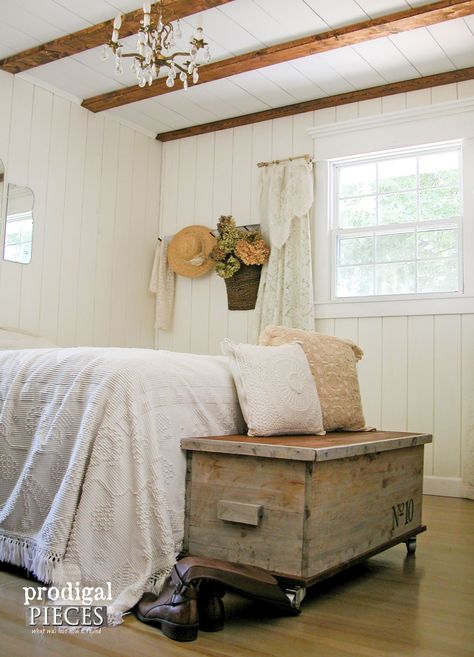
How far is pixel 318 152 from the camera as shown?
470 centimetres

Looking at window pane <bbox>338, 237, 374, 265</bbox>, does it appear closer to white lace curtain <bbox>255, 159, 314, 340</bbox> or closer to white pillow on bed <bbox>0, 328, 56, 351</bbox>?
white lace curtain <bbox>255, 159, 314, 340</bbox>

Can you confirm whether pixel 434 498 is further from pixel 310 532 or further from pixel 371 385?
pixel 310 532

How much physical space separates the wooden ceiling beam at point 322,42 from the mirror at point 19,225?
3.12 feet

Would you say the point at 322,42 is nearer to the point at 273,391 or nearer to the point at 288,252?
the point at 288,252

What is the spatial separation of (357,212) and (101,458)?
3215 mm

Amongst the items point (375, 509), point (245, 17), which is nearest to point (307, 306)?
point (245, 17)

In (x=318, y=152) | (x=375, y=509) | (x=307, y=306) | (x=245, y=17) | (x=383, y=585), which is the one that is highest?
(x=245, y=17)

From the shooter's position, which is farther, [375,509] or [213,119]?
[213,119]

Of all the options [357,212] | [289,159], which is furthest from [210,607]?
[289,159]

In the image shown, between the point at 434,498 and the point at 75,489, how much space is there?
2.67 m

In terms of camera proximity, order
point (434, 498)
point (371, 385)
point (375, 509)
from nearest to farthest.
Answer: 1. point (375, 509)
2. point (434, 498)
3. point (371, 385)

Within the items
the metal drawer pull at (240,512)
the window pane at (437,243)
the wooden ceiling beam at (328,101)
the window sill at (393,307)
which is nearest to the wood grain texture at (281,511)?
the metal drawer pull at (240,512)

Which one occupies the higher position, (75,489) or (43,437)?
(43,437)

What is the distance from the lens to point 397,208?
176 inches
